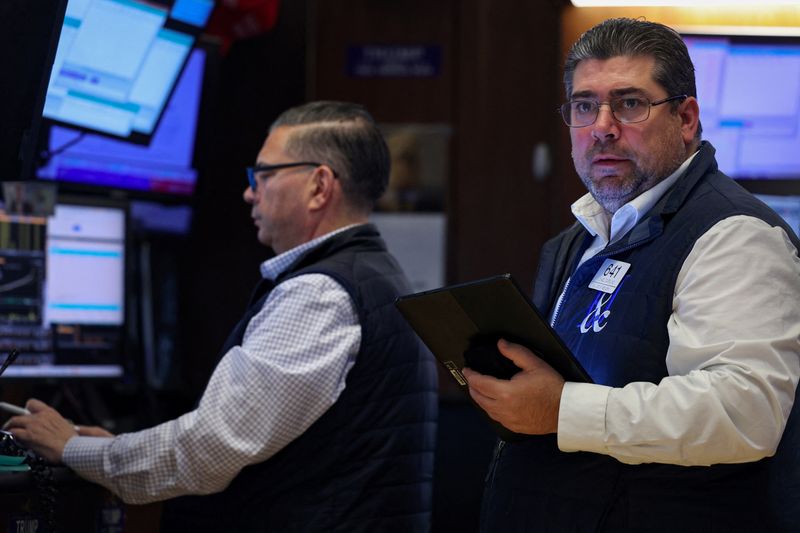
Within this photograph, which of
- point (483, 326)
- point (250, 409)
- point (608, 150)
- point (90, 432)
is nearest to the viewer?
point (483, 326)

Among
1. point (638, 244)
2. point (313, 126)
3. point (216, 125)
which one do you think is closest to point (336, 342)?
point (313, 126)

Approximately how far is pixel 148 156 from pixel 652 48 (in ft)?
6.44

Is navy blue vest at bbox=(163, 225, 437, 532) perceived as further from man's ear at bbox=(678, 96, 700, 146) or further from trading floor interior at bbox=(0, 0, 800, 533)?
man's ear at bbox=(678, 96, 700, 146)

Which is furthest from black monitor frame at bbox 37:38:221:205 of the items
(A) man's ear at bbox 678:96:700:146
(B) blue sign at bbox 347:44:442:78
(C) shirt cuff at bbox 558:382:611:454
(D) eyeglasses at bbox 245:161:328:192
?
(C) shirt cuff at bbox 558:382:611:454

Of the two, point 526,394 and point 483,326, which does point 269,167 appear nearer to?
point 483,326

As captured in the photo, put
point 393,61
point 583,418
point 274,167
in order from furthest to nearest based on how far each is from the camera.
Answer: point 393,61 → point 274,167 → point 583,418

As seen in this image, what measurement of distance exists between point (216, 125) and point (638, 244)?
2.37 meters

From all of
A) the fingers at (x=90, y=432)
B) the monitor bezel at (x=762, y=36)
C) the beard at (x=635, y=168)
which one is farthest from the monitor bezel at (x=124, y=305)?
the beard at (x=635, y=168)

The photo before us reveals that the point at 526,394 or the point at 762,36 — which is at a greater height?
the point at 762,36

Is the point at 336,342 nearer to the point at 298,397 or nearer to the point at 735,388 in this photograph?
the point at 298,397

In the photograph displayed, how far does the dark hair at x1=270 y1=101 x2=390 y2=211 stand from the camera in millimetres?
2533

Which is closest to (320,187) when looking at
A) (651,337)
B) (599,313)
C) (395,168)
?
(599,313)

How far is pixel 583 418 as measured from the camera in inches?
62.0

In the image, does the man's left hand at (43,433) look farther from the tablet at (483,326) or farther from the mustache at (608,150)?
the mustache at (608,150)
